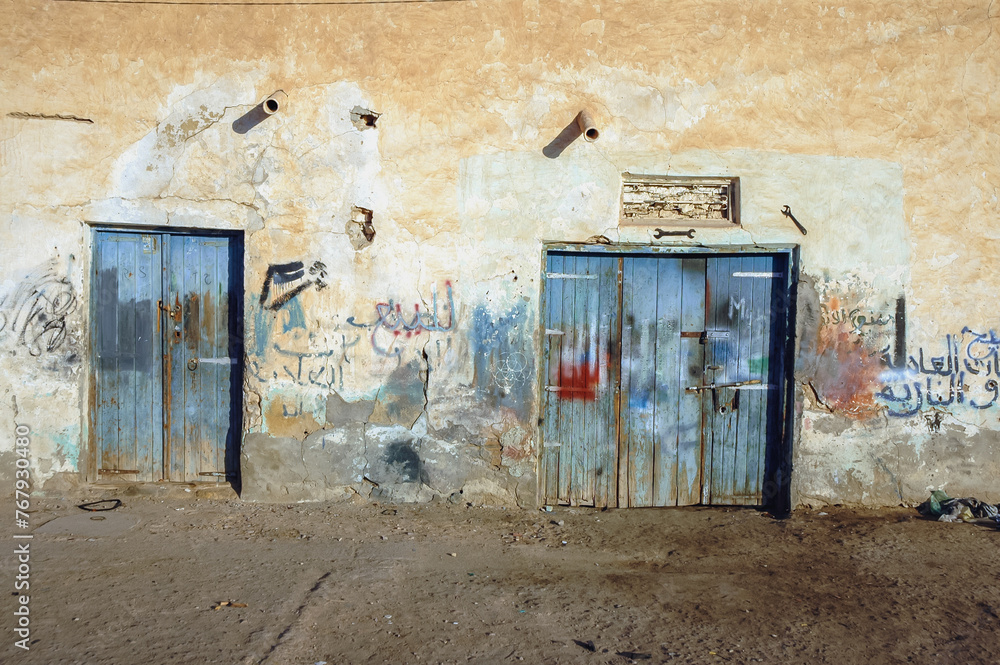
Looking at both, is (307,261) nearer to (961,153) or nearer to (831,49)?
(831,49)

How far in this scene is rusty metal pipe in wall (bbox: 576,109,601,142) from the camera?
199 inches

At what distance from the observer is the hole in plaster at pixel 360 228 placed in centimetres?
530

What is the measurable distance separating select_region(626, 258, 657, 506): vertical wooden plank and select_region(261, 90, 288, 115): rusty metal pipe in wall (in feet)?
9.63

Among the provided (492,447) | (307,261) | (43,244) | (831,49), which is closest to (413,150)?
Answer: (307,261)

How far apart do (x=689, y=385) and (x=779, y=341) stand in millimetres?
784

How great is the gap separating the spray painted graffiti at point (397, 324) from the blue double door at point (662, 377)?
2.68 feet

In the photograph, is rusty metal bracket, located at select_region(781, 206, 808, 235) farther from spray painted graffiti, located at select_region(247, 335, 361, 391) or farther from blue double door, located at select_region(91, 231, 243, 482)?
blue double door, located at select_region(91, 231, 243, 482)

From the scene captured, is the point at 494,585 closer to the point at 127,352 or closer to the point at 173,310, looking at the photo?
the point at 173,310

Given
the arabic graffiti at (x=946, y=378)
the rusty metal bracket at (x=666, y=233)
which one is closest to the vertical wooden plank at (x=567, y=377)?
the rusty metal bracket at (x=666, y=233)

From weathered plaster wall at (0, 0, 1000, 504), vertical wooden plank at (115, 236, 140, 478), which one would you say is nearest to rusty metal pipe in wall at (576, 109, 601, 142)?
weathered plaster wall at (0, 0, 1000, 504)

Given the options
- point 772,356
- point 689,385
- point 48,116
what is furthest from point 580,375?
point 48,116

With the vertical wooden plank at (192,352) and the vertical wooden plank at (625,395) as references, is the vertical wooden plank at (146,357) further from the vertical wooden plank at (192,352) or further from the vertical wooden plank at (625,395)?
the vertical wooden plank at (625,395)

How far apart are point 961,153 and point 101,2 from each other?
259 inches

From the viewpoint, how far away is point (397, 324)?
5.33m
